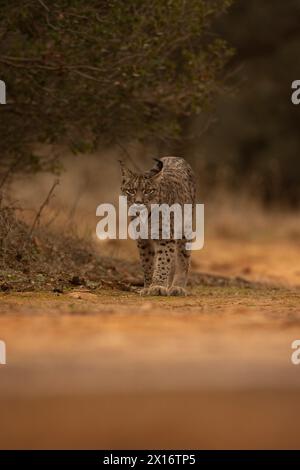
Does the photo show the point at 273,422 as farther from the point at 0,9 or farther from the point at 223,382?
the point at 0,9

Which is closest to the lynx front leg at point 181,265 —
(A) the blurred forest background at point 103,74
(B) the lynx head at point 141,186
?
(B) the lynx head at point 141,186

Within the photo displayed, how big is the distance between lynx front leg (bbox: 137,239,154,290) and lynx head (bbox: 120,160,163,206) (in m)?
0.61

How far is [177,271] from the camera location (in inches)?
444

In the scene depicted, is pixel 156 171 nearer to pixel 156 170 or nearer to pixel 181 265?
pixel 156 170

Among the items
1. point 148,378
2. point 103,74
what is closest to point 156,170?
point 103,74

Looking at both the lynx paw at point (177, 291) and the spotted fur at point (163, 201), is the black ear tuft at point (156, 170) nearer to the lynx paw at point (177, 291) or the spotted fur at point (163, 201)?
the spotted fur at point (163, 201)

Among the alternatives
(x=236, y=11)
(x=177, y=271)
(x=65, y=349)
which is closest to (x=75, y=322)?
(x=65, y=349)

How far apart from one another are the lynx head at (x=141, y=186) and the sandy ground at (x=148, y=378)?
7.35 feet

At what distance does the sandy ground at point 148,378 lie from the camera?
15.9ft

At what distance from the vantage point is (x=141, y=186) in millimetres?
10430

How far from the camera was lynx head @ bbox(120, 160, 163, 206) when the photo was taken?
10422mm

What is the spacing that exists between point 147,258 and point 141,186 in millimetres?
972

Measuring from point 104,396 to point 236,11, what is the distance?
68.4 ft

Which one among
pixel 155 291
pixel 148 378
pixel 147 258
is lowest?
pixel 148 378
